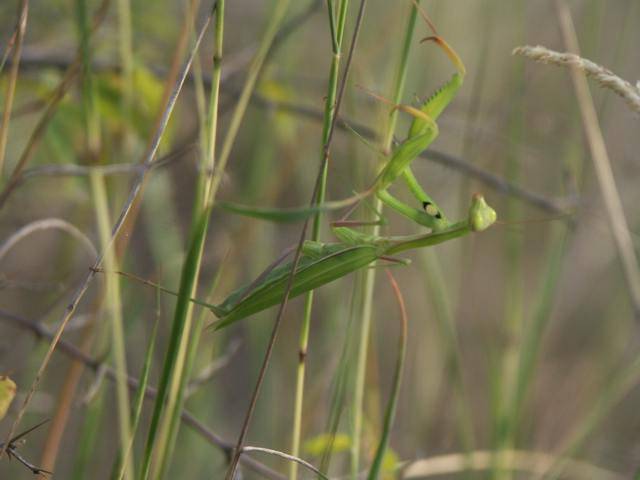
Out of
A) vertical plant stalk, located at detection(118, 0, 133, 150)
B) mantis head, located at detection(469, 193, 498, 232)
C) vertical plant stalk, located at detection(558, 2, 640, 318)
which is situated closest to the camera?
mantis head, located at detection(469, 193, 498, 232)

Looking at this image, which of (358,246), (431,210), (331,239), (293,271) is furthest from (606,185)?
(331,239)

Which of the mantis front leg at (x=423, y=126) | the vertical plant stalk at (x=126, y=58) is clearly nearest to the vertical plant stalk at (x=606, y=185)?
the mantis front leg at (x=423, y=126)

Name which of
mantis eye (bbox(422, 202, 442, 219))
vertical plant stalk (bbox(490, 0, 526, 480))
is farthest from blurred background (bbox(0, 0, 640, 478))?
mantis eye (bbox(422, 202, 442, 219))

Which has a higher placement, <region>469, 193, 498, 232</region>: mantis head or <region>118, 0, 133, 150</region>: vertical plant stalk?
<region>118, 0, 133, 150</region>: vertical plant stalk

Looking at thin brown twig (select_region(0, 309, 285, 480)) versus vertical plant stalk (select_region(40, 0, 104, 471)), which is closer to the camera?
vertical plant stalk (select_region(40, 0, 104, 471))

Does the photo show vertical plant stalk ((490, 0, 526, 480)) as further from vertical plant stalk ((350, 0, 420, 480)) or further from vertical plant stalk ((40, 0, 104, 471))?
vertical plant stalk ((40, 0, 104, 471))

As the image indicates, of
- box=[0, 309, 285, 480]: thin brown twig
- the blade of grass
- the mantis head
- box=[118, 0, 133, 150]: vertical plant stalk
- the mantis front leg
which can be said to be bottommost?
the blade of grass

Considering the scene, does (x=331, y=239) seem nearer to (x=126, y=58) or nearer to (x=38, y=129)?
(x=126, y=58)

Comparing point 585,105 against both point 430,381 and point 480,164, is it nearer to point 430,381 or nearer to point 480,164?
point 480,164

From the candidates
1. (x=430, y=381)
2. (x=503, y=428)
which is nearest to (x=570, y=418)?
(x=430, y=381)

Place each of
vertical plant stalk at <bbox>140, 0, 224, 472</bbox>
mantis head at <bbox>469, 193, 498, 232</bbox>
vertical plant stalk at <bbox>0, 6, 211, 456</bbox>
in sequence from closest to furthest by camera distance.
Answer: vertical plant stalk at <bbox>140, 0, 224, 472</bbox>, vertical plant stalk at <bbox>0, 6, 211, 456</bbox>, mantis head at <bbox>469, 193, 498, 232</bbox>
